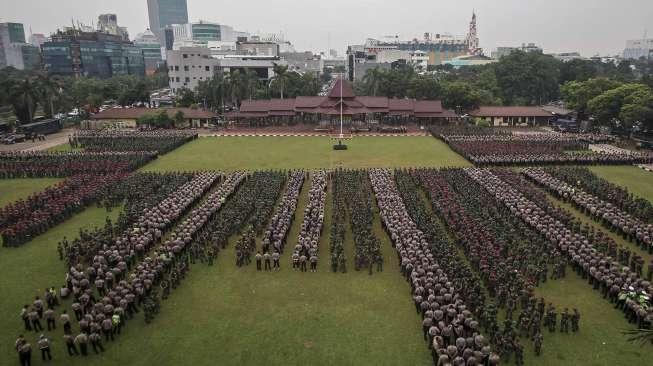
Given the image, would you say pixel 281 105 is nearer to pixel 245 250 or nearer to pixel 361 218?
pixel 361 218

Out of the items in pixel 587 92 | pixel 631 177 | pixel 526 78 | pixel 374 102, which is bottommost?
pixel 631 177

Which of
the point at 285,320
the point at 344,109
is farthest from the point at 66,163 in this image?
the point at 344,109

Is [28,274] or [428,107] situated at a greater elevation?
[428,107]

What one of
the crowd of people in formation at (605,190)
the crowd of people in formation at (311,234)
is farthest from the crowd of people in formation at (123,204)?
the crowd of people in formation at (605,190)

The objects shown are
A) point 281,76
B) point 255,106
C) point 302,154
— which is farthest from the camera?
point 281,76

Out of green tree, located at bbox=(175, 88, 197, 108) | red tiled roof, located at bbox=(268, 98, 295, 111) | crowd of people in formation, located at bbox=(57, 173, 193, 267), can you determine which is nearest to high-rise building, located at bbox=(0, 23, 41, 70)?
green tree, located at bbox=(175, 88, 197, 108)

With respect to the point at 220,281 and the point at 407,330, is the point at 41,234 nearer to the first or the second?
the point at 220,281

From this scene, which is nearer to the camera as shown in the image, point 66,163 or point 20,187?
point 20,187

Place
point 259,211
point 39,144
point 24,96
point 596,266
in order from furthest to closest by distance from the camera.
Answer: point 24,96, point 39,144, point 259,211, point 596,266
